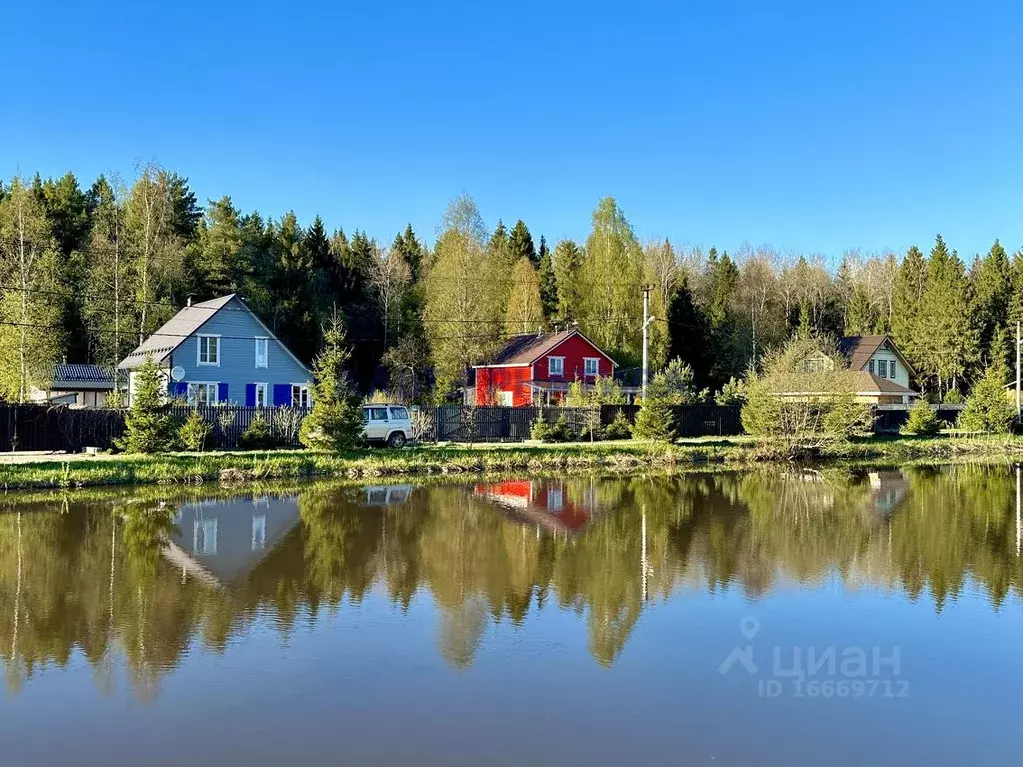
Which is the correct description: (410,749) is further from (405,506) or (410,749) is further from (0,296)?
(0,296)

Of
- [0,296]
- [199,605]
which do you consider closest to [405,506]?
[199,605]

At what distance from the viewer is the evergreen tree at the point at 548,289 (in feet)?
223

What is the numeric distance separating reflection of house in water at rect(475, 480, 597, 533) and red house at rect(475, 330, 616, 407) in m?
25.2

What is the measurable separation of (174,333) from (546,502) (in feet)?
94.6

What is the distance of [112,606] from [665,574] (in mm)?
7836

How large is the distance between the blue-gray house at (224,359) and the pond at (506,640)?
24352 millimetres

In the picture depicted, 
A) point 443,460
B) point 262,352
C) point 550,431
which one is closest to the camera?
A: point 443,460

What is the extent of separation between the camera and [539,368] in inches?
2042

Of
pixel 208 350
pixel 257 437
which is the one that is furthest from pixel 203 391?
pixel 257 437

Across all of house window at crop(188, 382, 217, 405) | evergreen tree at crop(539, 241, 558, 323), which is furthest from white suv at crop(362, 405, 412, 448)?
evergreen tree at crop(539, 241, 558, 323)

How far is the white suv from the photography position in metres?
32.1

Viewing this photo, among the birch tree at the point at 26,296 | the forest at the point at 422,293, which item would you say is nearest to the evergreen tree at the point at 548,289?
the forest at the point at 422,293

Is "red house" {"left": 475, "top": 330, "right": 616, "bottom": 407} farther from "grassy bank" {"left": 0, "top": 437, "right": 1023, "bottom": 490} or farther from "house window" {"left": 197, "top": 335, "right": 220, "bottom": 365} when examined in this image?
"house window" {"left": 197, "top": 335, "right": 220, "bottom": 365}

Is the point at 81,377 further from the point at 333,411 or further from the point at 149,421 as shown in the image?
the point at 333,411
